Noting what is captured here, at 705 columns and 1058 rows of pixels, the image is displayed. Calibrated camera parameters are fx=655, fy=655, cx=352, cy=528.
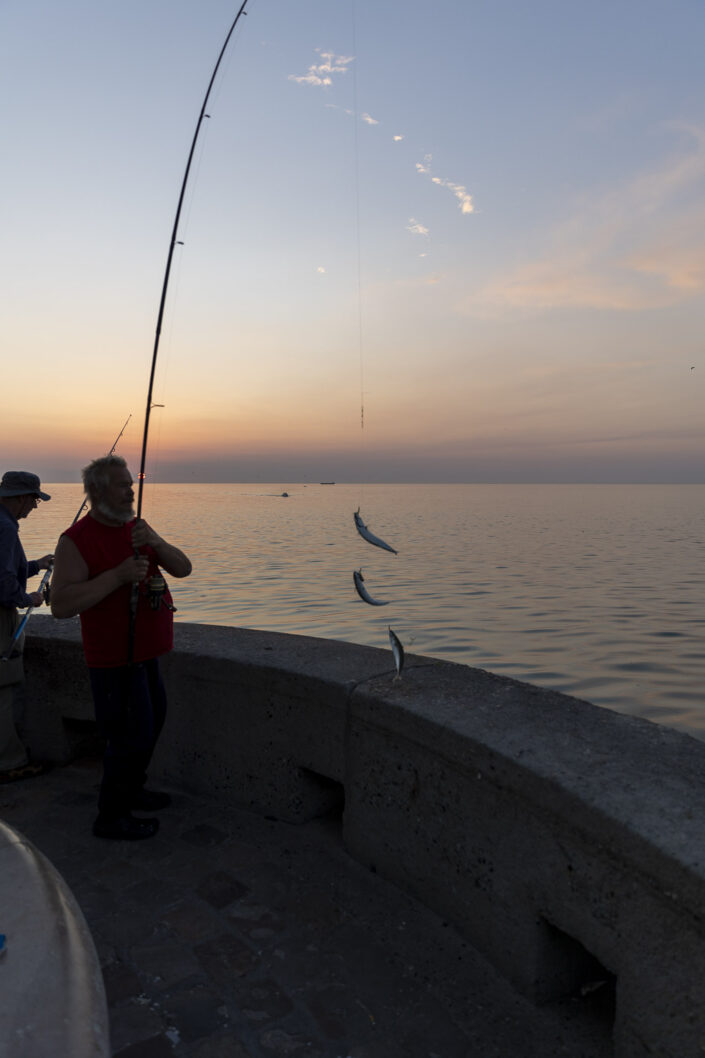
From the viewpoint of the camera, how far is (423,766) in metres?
2.54

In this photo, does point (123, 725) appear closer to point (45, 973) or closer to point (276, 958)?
point (276, 958)

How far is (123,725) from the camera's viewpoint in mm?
3180

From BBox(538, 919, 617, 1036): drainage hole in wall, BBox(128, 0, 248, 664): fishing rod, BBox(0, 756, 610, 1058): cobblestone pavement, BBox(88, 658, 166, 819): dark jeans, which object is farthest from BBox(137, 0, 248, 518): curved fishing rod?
BBox(538, 919, 617, 1036): drainage hole in wall

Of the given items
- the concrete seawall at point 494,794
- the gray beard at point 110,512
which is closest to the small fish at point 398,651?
the concrete seawall at point 494,794

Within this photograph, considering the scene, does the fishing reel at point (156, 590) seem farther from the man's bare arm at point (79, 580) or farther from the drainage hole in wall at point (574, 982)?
the drainage hole in wall at point (574, 982)

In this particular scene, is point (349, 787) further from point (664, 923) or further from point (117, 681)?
point (664, 923)

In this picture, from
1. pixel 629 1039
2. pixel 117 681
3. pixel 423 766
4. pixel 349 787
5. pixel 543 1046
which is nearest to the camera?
pixel 629 1039

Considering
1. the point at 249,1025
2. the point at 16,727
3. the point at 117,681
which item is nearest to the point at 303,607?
the point at 16,727

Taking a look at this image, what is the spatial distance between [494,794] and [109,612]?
1917 millimetres

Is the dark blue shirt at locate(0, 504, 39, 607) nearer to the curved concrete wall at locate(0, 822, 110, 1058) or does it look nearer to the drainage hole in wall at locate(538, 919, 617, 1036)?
the curved concrete wall at locate(0, 822, 110, 1058)

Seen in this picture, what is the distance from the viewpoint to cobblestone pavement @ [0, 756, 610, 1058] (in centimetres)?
199

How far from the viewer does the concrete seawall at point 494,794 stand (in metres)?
1.69

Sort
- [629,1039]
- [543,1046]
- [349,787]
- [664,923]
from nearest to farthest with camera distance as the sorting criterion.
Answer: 1. [664,923]
2. [629,1039]
3. [543,1046]
4. [349,787]

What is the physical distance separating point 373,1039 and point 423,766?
861 millimetres
